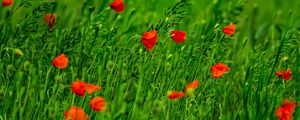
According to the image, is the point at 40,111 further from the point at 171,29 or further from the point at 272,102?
the point at 272,102

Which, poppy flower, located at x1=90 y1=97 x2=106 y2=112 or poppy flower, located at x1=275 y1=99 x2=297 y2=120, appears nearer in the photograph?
poppy flower, located at x1=90 y1=97 x2=106 y2=112

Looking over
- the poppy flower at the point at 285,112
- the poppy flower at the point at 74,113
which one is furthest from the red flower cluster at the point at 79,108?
the poppy flower at the point at 285,112

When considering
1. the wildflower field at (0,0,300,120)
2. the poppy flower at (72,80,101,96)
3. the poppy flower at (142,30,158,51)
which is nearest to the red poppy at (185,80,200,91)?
the wildflower field at (0,0,300,120)

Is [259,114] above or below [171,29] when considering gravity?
below

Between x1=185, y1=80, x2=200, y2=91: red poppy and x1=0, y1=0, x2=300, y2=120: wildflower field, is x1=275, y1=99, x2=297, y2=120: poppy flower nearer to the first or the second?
x1=0, y1=0, x2=300, y2=120: wildflower field

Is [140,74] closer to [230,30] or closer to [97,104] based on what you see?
[97,104]

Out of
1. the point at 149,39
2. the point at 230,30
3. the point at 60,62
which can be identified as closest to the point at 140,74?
the point at 149,39

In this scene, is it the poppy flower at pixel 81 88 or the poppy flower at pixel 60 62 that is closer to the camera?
the poppy flower at pixel 81 88

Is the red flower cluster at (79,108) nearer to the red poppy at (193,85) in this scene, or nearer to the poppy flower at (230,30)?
the red poppy at (193,85)

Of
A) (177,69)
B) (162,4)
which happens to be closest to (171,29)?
(177,69)
